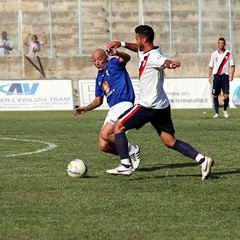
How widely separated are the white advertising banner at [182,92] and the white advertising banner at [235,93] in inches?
31.8

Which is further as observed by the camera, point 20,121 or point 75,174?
point 20,121

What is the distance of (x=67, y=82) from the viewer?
30625 millimetres

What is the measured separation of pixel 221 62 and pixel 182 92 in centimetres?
595

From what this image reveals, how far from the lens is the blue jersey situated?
1231 cm

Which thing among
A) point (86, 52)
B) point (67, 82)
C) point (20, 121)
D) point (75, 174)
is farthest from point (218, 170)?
point (86, 52)

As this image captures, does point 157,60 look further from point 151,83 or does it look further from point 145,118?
point 145,118

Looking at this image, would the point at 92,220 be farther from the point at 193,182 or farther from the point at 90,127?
the point at 90,127

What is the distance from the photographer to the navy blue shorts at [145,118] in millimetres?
10867

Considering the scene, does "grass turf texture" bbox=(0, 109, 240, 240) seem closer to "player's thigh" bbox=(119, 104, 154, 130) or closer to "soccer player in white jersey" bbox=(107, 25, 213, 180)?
"soccer player in white jersey" bbox=(107, 25, 213, 180)

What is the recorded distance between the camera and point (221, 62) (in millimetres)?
25062

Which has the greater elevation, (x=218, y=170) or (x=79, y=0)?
(x=79, y=0)

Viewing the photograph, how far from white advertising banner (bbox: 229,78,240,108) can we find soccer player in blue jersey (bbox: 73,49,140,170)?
18.7 m

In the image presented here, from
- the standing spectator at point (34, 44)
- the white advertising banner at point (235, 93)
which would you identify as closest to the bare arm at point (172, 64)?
the white advertising banner at point (235, 93)

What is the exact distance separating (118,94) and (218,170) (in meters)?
1.85
